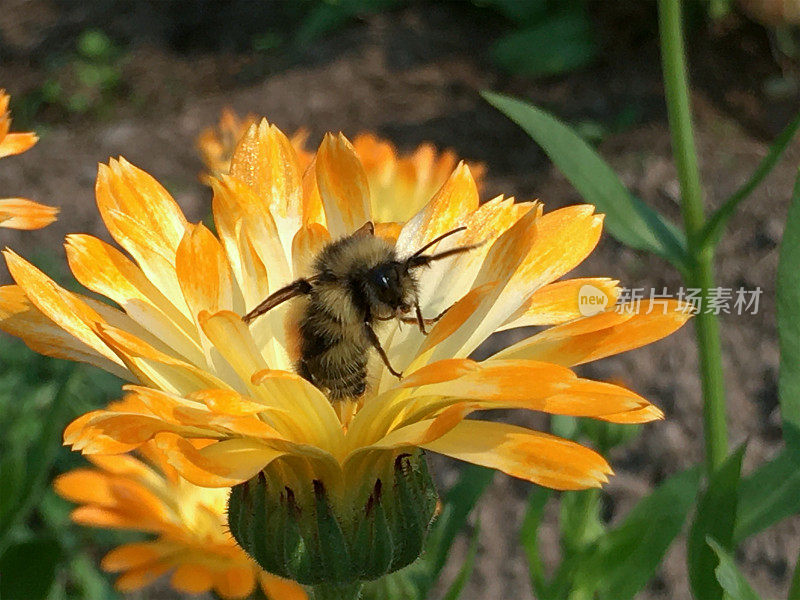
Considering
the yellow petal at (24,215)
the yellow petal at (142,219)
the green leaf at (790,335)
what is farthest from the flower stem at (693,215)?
the yellow petal at (24,215)

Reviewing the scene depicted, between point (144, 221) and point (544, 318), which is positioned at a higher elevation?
point (144, 221)

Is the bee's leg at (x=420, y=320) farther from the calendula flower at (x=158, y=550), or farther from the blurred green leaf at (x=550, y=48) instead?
the blurred green leaf at (x=550, y=48)

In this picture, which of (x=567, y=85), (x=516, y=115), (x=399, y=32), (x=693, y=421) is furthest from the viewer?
(x=399, y=32)

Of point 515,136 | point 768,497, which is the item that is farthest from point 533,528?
point 515,136

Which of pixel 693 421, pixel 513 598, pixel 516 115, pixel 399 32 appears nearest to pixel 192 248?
→ pixel 516 115

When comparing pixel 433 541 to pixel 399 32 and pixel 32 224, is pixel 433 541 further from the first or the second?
pixel 399 32

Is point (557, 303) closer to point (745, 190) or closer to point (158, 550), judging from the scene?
point (745, 190)

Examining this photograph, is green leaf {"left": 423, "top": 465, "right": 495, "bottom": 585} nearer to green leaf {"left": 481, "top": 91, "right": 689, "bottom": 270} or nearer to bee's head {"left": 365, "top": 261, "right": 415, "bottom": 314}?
green leaf {"left": 481, "top": 91, "right": 689, "bottom": 270}
